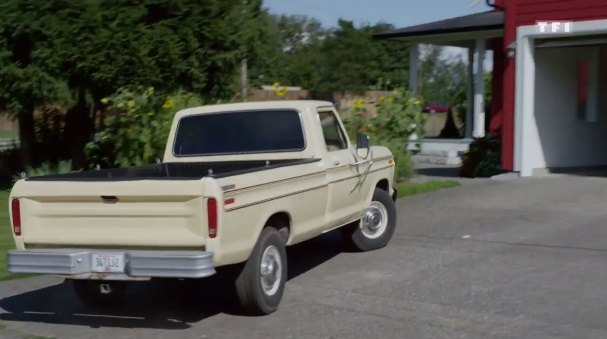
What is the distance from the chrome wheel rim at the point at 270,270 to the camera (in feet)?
26.5

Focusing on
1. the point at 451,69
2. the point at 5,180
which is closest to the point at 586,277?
the point at 5,180

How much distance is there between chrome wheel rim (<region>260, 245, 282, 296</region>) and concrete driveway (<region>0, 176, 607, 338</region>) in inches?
9.8

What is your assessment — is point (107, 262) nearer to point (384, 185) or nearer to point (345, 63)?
point (384, 185)

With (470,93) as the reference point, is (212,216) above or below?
below

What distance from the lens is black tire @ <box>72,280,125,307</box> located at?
28.2 ft

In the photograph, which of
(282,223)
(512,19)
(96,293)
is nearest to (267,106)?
(282,223)

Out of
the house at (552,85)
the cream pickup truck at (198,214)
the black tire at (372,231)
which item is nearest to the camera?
the cream pickup truck at (198,214)

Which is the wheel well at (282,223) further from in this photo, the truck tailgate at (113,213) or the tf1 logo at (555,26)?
the tf1 logo at (555,26)

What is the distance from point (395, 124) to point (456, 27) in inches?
299

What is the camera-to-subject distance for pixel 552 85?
18.4 m

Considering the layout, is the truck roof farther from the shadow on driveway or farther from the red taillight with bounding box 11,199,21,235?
the red taillight with bounding box 11,199,21,235

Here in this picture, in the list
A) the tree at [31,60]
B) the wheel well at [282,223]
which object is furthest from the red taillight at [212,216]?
the tree at [31,60]

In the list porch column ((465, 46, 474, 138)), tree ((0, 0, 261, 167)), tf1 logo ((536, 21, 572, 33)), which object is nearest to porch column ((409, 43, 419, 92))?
porch column ((465, 46, 474, 138))

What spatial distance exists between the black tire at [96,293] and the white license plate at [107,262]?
3.18 ft
